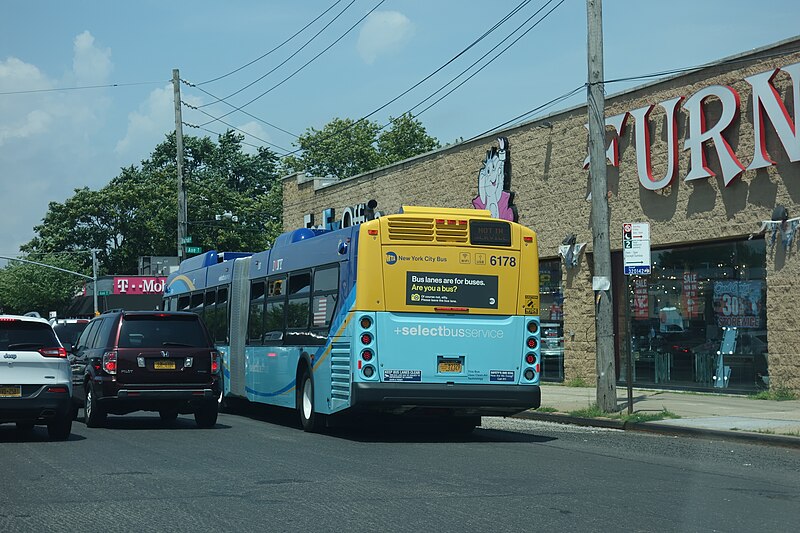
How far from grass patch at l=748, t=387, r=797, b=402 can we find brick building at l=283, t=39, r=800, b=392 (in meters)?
0.14

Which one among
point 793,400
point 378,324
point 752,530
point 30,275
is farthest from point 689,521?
point 30,275

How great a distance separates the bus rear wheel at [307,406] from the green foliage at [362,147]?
61.8 meters

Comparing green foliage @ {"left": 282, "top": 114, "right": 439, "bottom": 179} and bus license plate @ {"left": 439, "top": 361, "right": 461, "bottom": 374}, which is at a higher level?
green foliage @ {"left": 282, "top": 114, "right": 439, "bottom": 179}

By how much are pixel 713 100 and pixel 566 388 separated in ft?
25.5

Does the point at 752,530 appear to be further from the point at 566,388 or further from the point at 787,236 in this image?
the point at 566,388

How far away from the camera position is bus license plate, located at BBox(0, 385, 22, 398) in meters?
14.7

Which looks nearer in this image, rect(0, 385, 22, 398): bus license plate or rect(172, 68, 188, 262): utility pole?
rect(0, 385, 22, 398): bus license plate

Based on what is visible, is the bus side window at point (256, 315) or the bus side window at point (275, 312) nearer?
the bus side window at point (275, 312)

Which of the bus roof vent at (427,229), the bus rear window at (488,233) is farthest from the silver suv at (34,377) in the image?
the bus rear window at (488,233)

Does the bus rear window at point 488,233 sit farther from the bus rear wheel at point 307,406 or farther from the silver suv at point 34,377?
the silver suv at point 34,377

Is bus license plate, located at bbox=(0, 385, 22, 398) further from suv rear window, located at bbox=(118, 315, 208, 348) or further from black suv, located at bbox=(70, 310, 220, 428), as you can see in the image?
suv rear window, located at bbox=(118, 315, 208, 348)

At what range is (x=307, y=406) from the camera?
56.0ft

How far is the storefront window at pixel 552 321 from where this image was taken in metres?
28.6

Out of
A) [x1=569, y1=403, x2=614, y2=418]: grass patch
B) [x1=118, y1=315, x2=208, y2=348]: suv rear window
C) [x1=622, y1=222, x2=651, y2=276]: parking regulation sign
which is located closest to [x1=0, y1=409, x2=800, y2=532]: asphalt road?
[x1=118, y1=315, x2=208, y2=348]: suv rear window
